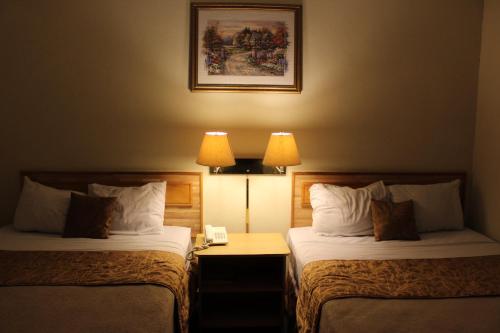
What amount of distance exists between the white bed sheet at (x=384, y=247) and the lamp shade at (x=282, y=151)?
518 mm

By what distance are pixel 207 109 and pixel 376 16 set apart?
1.40m

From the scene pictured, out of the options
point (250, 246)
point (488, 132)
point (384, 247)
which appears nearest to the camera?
point (384, 247)

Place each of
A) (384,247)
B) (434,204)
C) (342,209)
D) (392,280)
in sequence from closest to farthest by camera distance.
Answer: (392,280), (384,247), (342,209), (434,204)

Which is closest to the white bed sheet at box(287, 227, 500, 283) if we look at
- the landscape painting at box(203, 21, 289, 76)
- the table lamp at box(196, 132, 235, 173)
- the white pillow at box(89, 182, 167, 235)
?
the table lamp at box(196, 132, 235, 173)

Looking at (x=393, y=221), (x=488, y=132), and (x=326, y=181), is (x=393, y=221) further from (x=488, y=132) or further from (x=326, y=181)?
(x=488, y=132)

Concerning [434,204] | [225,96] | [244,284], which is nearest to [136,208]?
[244,284]

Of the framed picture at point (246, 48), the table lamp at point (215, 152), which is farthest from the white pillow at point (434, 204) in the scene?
the table lamp at point (215, 152)

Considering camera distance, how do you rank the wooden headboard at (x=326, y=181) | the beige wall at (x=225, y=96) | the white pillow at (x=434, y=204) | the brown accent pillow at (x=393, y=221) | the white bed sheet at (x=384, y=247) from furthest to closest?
the wooden headboard at (x=326, y=181) → the beige wall at (x=225, y=96) → the white pillow at (x=434, y=204) → the brown accent pillow at (x=393, y=221) → the white bed sheet at (x=384, y=247)

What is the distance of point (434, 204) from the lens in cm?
312

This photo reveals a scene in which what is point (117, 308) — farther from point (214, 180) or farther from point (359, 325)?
point (214, 180)

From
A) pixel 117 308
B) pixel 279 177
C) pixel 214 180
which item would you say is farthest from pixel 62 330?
pixel 279 177

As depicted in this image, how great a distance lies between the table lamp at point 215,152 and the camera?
9.57 ft

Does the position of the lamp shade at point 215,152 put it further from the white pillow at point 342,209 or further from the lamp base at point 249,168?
the white pillow at point 342,209

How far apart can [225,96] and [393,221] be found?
4.76 ft
